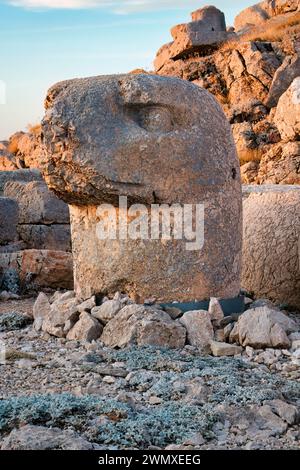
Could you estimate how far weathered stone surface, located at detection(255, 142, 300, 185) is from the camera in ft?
50.2

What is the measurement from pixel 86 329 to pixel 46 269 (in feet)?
8.52

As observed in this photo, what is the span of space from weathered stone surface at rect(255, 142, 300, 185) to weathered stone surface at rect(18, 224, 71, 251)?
20.6ft

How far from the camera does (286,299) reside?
260 inches

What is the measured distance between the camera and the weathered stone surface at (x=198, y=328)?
5051 mm

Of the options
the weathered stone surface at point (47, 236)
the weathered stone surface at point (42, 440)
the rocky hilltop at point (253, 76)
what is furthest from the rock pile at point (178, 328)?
the rocky hilltop at point (253, 76)

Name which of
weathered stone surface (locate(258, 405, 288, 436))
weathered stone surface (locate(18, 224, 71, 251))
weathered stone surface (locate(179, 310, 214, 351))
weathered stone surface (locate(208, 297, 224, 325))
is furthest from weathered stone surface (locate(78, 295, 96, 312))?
weathered stone surface (locate(18, 224, 71, 251))

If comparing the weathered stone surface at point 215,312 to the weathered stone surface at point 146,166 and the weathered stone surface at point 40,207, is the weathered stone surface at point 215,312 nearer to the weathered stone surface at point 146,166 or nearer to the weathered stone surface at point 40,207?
the weathered stone surface at point 146,166

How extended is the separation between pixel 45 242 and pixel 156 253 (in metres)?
5.31

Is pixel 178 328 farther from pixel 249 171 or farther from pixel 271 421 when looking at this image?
pixel 249 171

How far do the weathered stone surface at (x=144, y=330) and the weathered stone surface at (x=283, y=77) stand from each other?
17536mm

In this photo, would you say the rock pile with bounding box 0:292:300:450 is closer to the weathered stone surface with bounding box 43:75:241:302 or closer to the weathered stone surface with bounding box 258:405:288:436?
the weathered stone surface with bounding box 258:405:288:436

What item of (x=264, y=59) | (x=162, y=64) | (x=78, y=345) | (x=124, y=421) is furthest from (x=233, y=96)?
(x=124, y=421)

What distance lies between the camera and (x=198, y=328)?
5098 millimetres

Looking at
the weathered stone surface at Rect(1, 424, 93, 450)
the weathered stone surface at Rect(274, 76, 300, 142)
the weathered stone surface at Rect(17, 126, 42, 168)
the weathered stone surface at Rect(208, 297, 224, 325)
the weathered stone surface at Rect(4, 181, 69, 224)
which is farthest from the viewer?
the weathered stone surface at Rect(17, 126, 42, 168)
